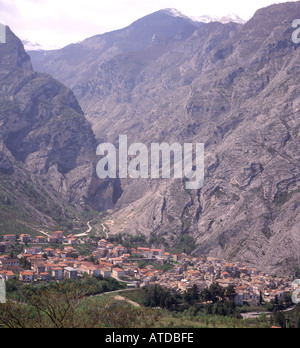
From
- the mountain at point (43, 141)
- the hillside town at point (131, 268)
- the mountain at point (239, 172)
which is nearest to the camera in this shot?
the hillside town at point (131, 268)

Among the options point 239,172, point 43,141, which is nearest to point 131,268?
point 239,172

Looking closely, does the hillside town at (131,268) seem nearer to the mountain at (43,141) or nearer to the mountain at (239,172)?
the mountain at (239,172)

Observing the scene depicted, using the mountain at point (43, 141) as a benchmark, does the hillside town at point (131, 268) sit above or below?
below

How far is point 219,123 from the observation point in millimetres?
140875

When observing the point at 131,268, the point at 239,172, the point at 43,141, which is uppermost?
the point at 43,141

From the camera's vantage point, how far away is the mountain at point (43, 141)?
424ft

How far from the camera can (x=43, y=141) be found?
14762 centimetres

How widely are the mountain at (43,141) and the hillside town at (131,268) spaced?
3531 cm

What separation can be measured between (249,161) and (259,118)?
51.5 feet

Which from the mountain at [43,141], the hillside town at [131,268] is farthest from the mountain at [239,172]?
the mountain at [43,141]

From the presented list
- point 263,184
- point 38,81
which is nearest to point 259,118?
point 263,184

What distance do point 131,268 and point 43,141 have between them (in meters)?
79.3

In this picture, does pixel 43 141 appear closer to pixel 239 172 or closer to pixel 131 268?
pixel 239 172

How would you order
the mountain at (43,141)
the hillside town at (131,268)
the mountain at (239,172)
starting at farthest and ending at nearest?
Answer: the mountain at (43,141)
the mountain at (239,172)
the hillside town at (131,268)
